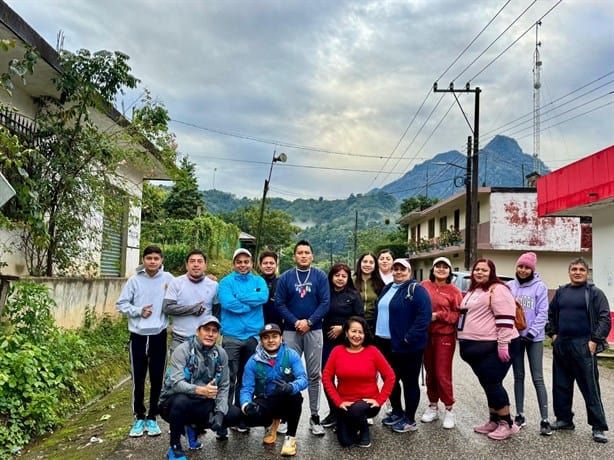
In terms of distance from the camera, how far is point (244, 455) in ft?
14.7

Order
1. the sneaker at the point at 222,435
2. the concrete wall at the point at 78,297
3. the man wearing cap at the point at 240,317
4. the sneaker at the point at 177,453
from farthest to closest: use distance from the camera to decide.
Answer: the concrete wall at the point at 78,297, the man wearing cap at the point at 240,317, the sneaker at the point at 222,435, the sneaker at the point at 177,453

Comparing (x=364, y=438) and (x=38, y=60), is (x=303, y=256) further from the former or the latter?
(x=38, y=60)

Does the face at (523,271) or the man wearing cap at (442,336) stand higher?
the face at (523,271)

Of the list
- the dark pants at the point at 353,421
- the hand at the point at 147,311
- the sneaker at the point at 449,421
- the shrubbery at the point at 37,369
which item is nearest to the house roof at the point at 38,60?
the shrubbery at the point at 37,369

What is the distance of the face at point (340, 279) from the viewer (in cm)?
541

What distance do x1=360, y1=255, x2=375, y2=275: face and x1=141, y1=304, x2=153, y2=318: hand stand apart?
2297mm

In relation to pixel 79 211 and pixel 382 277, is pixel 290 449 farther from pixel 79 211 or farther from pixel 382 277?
pixel 79 211

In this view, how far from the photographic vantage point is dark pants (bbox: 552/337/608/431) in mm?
5094

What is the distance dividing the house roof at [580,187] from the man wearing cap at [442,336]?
716 cm

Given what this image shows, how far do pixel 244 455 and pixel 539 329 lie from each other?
3.19 m

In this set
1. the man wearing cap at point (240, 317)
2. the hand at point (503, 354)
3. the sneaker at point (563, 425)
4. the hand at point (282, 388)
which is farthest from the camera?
the sneaker at point (563, 425)

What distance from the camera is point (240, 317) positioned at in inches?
202

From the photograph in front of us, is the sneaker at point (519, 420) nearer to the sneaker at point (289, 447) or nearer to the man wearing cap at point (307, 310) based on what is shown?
the man wearing cap at point (307, 310)

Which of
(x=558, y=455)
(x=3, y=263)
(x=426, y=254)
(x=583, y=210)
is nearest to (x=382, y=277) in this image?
(x=558, y=455)
